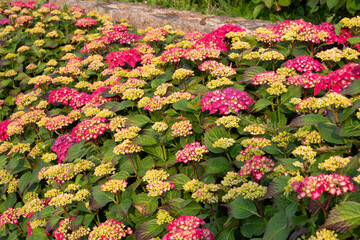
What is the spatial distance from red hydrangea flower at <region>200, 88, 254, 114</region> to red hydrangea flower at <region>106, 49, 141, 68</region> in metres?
1.76

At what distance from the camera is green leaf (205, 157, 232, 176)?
8.14 feet

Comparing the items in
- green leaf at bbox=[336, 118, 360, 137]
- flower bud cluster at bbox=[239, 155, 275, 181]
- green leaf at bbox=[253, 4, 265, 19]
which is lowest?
flower bud cluster at bbox=[239, 155, 275, 181]

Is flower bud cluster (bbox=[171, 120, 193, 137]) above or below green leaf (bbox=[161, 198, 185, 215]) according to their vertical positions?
above

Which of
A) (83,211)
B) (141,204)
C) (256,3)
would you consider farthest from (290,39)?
(256,3)

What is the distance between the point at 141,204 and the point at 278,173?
1.09 m

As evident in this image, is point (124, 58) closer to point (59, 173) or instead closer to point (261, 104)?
point (59, 173)

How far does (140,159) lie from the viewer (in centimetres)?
299

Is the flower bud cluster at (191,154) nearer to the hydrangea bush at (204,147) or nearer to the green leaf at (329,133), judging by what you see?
the hydrangea bush at (204,147)

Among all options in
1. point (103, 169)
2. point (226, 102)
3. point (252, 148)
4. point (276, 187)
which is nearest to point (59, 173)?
point (103, 169)

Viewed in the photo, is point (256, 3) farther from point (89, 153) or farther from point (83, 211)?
point (83, 211)

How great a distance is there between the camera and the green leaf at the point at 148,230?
7.54 feet

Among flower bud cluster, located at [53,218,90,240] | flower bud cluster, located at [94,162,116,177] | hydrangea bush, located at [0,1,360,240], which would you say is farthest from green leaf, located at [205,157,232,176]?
flower bud cluster, located at [53,218,90,240]

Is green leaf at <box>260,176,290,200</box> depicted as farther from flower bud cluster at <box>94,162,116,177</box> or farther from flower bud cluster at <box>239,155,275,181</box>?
flower bud cluster at <box>94,162,116,177</box>

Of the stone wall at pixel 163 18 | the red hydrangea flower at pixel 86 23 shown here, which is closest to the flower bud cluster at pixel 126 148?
the stone wall at pixel 163 18
